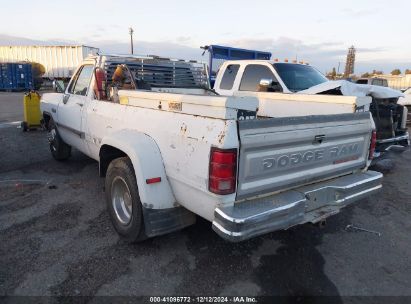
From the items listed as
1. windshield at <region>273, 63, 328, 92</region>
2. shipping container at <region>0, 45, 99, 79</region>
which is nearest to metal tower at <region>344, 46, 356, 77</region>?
shipping container at <region>0, 45, 99, 79</region>

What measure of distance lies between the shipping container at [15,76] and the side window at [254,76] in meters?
25.9

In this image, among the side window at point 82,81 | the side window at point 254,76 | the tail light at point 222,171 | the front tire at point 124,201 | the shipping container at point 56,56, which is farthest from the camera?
the shipping container at point 56,56

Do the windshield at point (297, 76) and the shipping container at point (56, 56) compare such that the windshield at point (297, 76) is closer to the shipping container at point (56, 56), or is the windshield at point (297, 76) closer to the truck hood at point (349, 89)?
the truck hood at point (349, 89)

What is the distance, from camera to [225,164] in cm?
251

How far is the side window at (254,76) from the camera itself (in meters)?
6.92

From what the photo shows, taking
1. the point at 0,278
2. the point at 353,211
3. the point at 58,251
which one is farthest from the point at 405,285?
the point at 0,278

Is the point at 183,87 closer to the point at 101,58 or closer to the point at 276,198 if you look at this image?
the point at 101,58

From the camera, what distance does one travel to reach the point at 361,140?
3.63 m

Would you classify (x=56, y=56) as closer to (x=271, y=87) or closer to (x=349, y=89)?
(x=271, y=87)

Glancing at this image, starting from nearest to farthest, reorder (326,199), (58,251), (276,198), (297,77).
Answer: (276,198), (326,199), (58,251), (297,77)

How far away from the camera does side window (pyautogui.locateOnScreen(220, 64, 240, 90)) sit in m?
7.48

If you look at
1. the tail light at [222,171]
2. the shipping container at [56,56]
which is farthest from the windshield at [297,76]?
the shipping container at [56,56]

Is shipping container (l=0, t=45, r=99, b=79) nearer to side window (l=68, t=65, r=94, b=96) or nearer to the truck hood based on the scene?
side window (l=68, t=65, r=94, b=96)

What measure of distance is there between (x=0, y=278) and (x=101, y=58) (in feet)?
10.2
